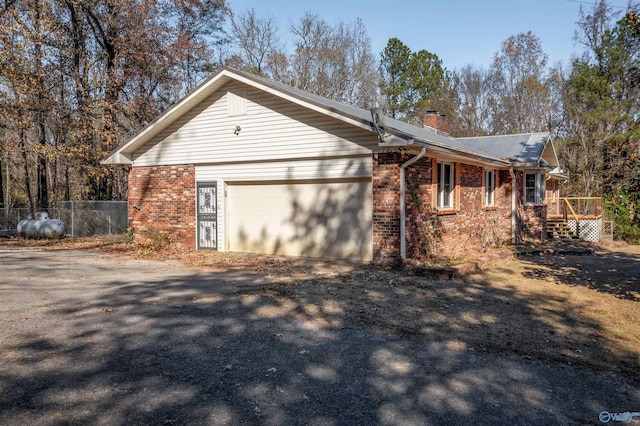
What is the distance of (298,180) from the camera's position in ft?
38.2

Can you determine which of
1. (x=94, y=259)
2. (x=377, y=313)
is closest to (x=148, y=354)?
(x=377, y=313)

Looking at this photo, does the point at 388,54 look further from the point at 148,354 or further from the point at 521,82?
the point at 148,354

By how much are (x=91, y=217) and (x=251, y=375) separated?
18.1 m

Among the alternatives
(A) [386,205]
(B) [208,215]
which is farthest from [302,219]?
(B) [208,215]

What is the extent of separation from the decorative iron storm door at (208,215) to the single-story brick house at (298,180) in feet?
0.10

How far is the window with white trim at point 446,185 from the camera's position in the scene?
1175 centimetres

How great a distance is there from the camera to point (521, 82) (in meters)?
32.5

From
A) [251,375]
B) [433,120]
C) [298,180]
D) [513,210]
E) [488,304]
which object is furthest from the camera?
[433,120]

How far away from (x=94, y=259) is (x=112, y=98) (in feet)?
36.9

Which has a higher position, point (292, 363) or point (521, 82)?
point (521, 82)

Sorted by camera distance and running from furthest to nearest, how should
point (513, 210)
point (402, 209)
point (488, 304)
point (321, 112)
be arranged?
point (513, 210) → point (321, 112) → point (402, 209) → point (488, 304)

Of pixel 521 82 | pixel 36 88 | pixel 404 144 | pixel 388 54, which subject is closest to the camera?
pixel 404 144

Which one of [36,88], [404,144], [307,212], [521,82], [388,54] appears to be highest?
[388,54]

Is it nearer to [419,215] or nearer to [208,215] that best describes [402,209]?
[419,215]
